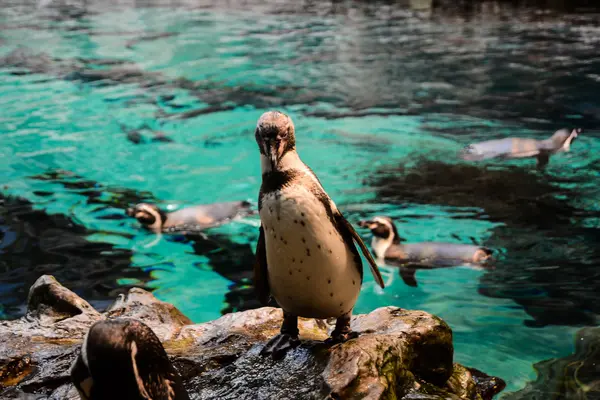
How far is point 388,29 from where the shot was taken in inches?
633

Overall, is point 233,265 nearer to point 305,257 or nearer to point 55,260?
point 55,260

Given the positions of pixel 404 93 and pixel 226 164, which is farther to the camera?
pixel 404 93

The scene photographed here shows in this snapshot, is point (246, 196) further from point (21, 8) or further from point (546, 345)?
point (21, 8)

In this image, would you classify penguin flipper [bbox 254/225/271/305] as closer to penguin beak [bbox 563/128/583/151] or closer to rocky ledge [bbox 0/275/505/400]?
rocky ledge [bbox 0/275/505/400]

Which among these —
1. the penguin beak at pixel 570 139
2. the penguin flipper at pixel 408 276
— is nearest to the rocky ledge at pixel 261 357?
the penguin flipper at pixel 408 276

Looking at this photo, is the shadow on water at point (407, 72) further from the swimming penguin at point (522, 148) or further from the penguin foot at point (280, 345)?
the penguin foot at point (280, 345)

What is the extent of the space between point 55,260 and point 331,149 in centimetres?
441

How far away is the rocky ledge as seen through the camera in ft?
8.32

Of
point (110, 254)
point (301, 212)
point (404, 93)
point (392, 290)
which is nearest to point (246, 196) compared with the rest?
point (110, 254)

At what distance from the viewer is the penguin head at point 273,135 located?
7.98ft

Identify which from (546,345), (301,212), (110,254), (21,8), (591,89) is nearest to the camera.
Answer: (301,212)

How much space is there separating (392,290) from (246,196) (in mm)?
2929

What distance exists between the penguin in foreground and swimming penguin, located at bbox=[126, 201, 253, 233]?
4.16 metres

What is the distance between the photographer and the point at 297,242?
2.56m
